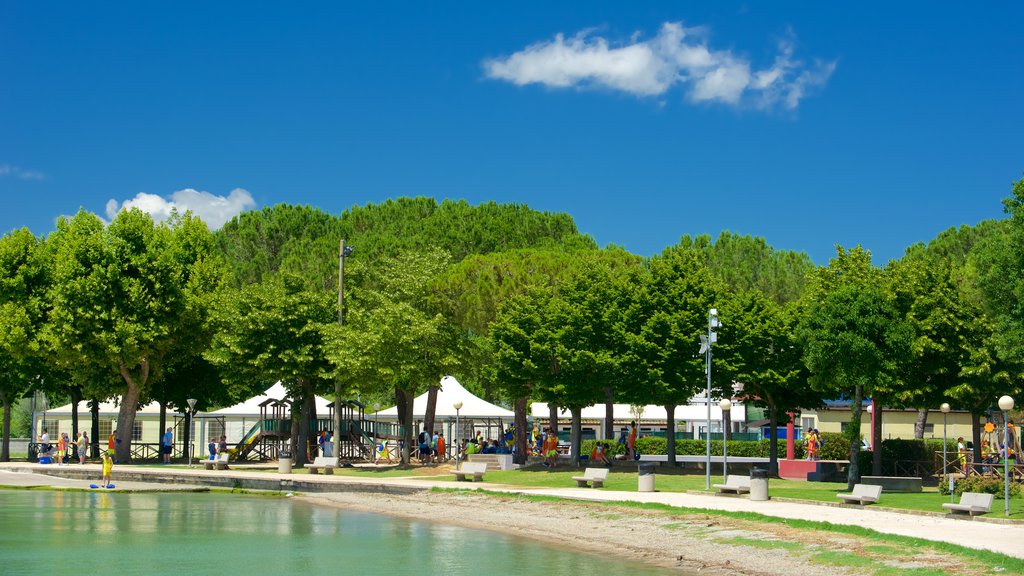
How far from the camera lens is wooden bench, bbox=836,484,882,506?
89.0ft

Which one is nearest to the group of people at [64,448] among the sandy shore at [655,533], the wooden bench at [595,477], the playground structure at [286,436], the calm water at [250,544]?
the playground structure at [286,436]

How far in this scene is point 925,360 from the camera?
118 feet

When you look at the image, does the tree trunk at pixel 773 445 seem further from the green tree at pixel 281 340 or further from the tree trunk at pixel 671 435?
the green tree at pixel 281 340

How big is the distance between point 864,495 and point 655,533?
676 cm

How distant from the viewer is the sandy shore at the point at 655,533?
1902 cm

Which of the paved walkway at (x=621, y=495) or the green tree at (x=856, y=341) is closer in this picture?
the paved walkway at (x=621, y=495)

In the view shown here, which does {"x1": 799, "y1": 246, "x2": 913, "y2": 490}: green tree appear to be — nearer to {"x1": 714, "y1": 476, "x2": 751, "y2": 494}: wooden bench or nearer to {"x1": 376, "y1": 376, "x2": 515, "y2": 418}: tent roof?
{"x1": 714, "y1": 476, "x2": 751, "y2": 494}: wooden bench

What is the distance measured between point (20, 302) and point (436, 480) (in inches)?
964

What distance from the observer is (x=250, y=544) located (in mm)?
23719

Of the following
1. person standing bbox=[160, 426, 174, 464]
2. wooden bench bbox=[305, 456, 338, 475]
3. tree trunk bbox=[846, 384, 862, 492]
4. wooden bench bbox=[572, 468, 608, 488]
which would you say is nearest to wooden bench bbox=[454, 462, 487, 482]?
wooden bench bbox=[572, 468, 608, 488]

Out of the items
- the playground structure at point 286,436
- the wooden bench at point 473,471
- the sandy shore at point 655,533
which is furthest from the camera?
the playground structure at point 286,436

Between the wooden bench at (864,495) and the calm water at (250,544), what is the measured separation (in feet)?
25.7

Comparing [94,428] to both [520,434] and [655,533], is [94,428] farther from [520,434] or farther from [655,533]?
[655,533]

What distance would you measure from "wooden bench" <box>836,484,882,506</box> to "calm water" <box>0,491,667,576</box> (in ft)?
25.7
